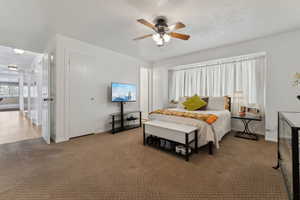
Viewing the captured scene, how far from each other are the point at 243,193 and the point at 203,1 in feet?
8.60

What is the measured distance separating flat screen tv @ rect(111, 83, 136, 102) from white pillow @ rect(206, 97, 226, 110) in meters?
2.51

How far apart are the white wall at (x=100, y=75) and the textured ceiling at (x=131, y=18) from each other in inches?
11.7

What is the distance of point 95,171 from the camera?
1.90 m

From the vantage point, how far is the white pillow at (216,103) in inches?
146

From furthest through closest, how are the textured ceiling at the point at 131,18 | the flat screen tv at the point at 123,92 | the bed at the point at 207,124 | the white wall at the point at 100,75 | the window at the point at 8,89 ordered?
1. the window at the point at 8,89
2. the flat screen tv at the point at 123,92
3. the white wall at the point at 100,75
4. the bed at the point at 207,124
5. the textured ceiling at the point at 131,18

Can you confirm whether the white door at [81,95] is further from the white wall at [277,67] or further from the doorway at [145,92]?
the white wall at [277,67]

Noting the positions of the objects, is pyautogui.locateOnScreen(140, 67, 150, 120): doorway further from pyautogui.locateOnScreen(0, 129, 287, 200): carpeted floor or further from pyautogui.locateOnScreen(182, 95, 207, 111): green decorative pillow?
pyautogui.locateOnScreen(0, 129, 287, 200): carpeted floor

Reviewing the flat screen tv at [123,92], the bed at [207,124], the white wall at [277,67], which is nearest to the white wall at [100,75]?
the flat screen tv at [123,92]

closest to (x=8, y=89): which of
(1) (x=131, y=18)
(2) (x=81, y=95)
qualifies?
(2) (x=81, y=95)

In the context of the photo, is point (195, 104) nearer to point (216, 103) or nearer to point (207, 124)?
point (216, 103)

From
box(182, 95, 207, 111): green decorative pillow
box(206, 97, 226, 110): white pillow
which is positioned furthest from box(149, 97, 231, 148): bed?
box(182, 95, 207, 111): green decorative pillow

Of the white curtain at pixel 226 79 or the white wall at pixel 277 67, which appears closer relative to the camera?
the white wall at pixel 277 67

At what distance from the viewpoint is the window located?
9656mm

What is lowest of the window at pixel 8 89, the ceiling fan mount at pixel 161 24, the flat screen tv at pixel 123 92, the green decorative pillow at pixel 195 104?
the green decorative pillow at pixel 195 104
